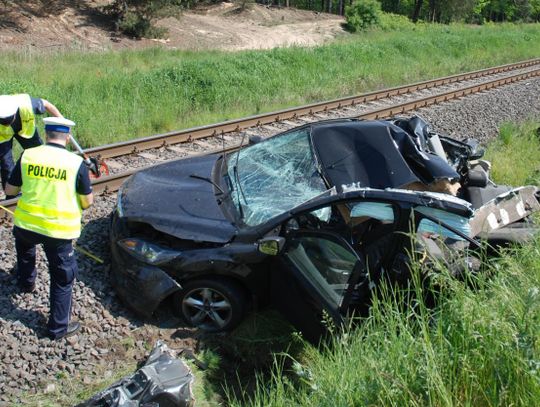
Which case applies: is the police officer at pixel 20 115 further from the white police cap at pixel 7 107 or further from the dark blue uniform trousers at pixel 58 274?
the dark blue uniform trousers at pixel 58 274

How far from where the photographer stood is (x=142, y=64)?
1842 cm

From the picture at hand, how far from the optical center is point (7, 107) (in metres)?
6.46

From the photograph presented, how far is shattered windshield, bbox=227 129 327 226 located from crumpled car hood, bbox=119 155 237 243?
252mm

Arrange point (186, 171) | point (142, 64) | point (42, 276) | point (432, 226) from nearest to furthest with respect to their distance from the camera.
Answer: point (432, 226) < point (42, 276) < point (186, 171) < point (142, 64)

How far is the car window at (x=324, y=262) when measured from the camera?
437 centimetres

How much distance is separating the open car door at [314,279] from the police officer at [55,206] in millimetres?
1789

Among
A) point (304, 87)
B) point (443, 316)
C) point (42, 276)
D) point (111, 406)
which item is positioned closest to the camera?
→ point (443, 316)

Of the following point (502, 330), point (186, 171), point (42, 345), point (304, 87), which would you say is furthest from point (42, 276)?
point (304, 87)

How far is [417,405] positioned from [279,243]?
2.12 meters

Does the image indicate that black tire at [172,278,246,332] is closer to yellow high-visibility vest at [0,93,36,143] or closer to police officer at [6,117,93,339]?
police officer at [6,117,93,339]

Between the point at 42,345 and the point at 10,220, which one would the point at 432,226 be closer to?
the point at 42,345

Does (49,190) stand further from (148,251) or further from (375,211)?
(375,211)

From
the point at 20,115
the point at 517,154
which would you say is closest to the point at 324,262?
the point at 20,115

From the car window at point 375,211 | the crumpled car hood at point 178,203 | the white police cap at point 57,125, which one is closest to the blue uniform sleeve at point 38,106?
the crumpled car hood at point 178,203
